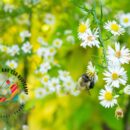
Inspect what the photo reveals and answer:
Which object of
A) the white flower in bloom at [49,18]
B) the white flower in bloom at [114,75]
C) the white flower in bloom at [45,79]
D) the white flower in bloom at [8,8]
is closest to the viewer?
the white flower in bloom at [114,75]

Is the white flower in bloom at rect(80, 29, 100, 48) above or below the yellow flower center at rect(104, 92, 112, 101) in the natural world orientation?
above

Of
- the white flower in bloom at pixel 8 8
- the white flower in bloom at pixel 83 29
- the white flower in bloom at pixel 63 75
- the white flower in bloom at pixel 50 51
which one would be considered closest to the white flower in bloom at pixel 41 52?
the white flower in bloom at pixel 50 51

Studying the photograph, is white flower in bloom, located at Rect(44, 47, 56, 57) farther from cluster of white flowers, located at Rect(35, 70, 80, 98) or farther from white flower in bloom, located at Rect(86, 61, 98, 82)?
white flower in bloom, located at Rect(86, 61, 98, 82)

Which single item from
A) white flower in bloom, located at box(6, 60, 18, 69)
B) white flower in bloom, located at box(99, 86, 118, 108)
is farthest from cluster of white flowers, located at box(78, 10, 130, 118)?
white flower in bloom, located at box(6, 60, 18, 69)

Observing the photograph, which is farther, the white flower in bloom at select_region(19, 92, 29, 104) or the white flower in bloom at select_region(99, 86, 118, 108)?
the white flower in bloom at select_region(19, 92, 29, 104)

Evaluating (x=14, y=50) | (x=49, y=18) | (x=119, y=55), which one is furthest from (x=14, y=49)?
(x=119, y=55)

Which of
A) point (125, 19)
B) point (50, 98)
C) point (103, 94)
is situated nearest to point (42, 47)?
point (125, 19)

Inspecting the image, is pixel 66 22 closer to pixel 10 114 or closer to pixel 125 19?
pixel 125 19

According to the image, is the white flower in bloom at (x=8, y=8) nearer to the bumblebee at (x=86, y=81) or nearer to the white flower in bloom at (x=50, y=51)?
the white flower in bloom at (x=50, y=51)
